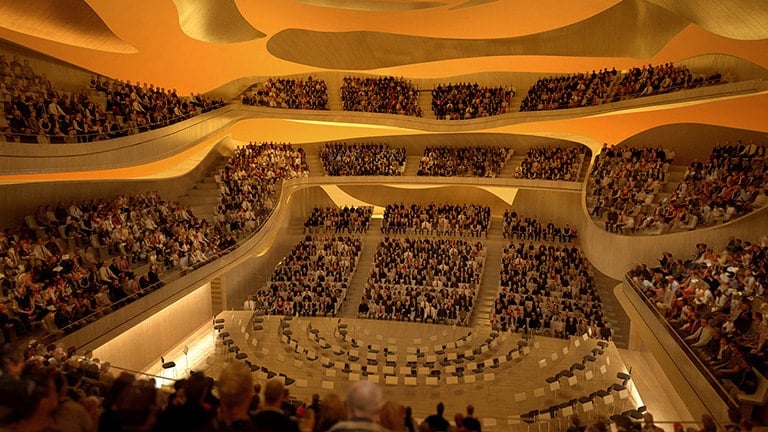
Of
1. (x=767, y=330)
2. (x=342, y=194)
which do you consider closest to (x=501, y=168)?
(x=342, y=194)

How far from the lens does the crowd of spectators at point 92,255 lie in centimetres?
930

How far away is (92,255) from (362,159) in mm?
13637

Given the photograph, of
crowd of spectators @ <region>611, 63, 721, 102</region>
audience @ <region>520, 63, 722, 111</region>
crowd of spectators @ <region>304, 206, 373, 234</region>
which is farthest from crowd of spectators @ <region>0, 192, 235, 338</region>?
crowd of spectators @ <region>611, 63, 721, 102</region>

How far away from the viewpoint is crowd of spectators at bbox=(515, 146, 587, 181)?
67.2ft

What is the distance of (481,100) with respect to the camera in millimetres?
22844

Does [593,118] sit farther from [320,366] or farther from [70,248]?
[70,248]

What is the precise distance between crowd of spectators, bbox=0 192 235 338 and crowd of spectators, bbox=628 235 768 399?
35.6 ft

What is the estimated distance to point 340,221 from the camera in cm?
2238

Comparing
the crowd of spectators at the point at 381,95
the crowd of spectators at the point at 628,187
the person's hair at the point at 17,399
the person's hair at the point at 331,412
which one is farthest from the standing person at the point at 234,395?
the crowd of spectators at the point at 381,95

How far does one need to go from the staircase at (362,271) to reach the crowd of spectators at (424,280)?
0.51m

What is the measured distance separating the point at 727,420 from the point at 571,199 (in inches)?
607

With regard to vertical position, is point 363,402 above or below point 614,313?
above

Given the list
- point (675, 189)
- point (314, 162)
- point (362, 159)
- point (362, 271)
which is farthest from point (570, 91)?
point (314, 162)

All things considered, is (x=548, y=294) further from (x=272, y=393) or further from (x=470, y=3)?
(x=272, y=393)
